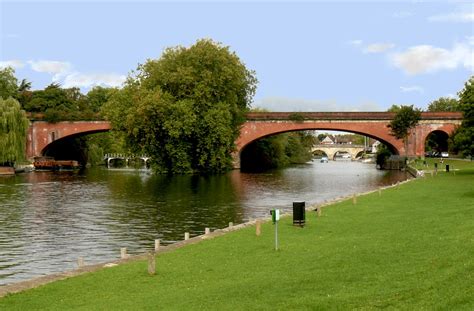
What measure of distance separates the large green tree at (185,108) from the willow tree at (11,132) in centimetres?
1186

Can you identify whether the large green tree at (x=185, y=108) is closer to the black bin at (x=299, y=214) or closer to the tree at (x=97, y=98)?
the black bin at (x=299, y=214)

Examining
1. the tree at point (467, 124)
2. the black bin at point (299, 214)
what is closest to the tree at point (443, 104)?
the tree at point (467, 124)

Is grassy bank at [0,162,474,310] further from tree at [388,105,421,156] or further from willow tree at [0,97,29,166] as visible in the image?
tree at [388,105,421,156]

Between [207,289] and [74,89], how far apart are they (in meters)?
132

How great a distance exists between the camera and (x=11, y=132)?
252 ft

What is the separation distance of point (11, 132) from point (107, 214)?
45.5m

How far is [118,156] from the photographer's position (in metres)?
134

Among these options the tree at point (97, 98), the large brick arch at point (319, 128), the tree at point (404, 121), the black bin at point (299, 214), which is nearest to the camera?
the black bin at point (299, 214)

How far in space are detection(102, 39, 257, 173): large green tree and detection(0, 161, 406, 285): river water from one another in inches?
560

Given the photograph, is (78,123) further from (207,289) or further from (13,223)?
(207,289)

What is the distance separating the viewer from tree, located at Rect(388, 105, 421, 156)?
291ft

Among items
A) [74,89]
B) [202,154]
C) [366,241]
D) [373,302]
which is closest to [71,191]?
[202,154]

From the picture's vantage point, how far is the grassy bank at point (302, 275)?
1215 centimetres

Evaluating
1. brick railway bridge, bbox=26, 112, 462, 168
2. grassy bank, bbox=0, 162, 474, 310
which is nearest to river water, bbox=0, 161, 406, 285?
grassy bank, bbox=0, 162, 474, 310
